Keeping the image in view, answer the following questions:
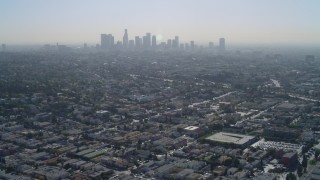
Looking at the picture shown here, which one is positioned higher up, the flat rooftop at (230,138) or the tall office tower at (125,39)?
the tall office tower at (125,39)

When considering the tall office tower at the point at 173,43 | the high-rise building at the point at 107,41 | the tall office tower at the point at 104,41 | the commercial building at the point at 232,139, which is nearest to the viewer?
the commercial building at the point at 232,139

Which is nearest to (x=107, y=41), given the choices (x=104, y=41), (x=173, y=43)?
(x=104, y=41)

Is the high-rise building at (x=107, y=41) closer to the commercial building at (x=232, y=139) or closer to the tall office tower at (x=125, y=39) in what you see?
the tall office tower at (x=125, y=39)

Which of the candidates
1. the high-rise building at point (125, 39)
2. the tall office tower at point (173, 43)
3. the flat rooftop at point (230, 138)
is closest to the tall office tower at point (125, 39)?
the high-rise building at point (125, 39)

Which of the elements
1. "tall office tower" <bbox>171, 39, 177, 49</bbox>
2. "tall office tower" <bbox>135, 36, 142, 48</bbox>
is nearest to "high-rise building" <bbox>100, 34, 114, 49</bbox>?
"tall office tower" <bbox>135, 36, 142, 48</bbox>

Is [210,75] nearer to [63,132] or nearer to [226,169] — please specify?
[63,132]

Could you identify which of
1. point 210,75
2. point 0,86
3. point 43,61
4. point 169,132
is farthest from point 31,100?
point 43,61

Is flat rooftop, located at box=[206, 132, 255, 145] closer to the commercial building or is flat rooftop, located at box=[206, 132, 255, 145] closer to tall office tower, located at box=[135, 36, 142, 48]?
the commercial building

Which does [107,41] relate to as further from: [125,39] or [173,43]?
[173,43]

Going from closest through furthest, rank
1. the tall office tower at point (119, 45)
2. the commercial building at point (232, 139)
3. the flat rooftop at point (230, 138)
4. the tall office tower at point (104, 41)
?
the commercial building at point (232, 139), the flat rooftop at point (230, 138), the tall office tower at point (119, 45), the tall office tower at point (104, 41)
